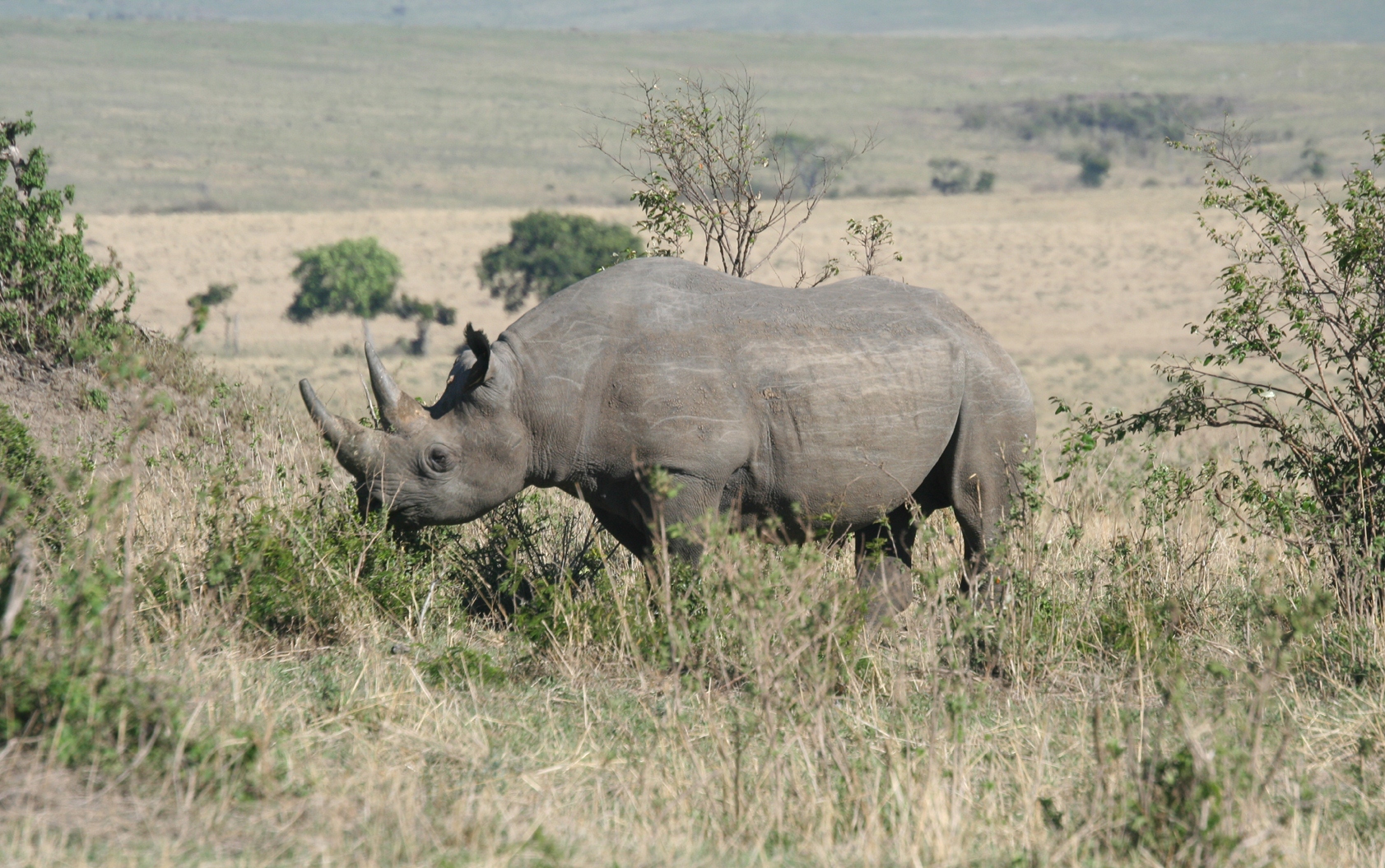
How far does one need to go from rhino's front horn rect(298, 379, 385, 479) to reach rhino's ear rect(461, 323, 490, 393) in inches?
19.9

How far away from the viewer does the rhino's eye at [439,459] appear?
678 cm

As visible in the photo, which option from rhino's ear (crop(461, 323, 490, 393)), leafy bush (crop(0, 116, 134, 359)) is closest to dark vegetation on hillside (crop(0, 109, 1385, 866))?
rhino's ear (crop(461, 323, 490, 393))

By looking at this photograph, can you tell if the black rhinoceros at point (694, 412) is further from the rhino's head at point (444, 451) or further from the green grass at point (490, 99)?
the green grass at point (490, 99)

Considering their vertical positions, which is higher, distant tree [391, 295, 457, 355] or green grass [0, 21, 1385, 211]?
green grass [0, 21, 1385, 211]

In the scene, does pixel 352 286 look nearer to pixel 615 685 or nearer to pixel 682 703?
pixel 615 685

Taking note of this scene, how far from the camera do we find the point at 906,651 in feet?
20.9

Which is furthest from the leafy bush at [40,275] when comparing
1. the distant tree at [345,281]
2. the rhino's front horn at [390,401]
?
the distant tree at [345,281]

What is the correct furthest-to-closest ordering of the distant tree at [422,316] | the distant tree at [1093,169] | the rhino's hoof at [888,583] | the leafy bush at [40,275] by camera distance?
the distant tree at [1093,169] < the distant tree at [422,316] < the leafy bush at [40,275] < the rhino's hoof at [888,583]

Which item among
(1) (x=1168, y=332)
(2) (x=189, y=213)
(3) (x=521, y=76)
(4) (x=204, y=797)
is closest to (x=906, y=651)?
(4) (x=204, y=797)

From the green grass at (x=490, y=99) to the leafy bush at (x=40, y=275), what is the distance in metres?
64.6

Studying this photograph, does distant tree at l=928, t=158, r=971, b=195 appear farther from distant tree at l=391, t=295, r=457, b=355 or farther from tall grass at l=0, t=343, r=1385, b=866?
tall grass at l=0, t=343, r=1385, b=866

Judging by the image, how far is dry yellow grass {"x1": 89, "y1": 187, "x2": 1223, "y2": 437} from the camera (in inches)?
1631

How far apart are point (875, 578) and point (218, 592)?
3651 mm

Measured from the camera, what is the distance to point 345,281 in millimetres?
46281
